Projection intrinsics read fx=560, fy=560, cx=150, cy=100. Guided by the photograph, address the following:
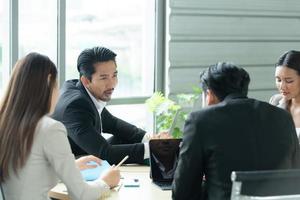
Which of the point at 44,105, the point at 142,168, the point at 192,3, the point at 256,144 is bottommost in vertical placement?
the point at 142,168

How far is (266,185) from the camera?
5.65 feet

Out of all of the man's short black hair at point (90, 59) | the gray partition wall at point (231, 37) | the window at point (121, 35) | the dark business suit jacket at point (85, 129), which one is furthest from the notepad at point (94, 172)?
the gray partition wall at point (231, 37)

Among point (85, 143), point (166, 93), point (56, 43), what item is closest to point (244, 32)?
point (166, 93)

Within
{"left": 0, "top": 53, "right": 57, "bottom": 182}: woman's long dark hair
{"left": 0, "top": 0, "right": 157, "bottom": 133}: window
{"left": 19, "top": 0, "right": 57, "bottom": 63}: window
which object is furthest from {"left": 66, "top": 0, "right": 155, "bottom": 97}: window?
{"left": 0, "top": 53, "right": 57, "bottom": 182}: woman's long dark hair

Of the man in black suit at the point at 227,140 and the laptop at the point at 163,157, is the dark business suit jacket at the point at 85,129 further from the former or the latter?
the man in black suit at the point at 227,140

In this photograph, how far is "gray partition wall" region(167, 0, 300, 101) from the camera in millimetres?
4609

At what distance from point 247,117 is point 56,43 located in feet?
7.67

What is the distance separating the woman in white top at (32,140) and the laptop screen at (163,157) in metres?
0.54

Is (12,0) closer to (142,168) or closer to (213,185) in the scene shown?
(142,168)

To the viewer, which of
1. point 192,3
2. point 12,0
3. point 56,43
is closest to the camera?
point 12,0

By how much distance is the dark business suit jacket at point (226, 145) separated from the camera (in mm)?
2211

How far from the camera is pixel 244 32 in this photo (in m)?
4.87

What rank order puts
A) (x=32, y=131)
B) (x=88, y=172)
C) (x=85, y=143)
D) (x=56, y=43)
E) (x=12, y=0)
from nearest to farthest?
(x=32, y=131)
(x=88, y=172)
(x=85, y=143)
(x=12, y=0)
(x=56, y=43)

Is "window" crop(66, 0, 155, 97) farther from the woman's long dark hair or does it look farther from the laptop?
the woman's long dark hair
